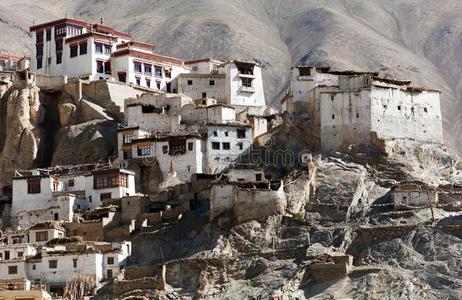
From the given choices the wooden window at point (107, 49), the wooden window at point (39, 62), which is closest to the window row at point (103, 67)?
the wooden window at point (107, 49)

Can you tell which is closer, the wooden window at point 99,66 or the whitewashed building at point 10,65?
the wooden window at point 99,66

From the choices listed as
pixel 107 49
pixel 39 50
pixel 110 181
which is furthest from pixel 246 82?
pixel 39 50

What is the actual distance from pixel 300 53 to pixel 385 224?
9065 cm

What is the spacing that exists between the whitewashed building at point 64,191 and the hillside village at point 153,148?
0.09 metres

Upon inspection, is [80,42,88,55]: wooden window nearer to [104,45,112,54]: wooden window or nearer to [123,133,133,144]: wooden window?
[104,45,112,54]: wooden window

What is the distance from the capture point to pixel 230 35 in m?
167

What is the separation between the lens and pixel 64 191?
89.1 m

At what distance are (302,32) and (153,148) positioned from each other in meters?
91.5

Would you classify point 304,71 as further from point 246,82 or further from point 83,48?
point 83,48

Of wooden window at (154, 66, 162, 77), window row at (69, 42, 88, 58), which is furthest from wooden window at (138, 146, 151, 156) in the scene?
window row at (69, 42, 88, 58)

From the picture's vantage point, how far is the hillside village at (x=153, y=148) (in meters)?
79.8

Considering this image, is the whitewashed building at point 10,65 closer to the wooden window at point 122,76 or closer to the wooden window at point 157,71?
the wooden window at point 122,76

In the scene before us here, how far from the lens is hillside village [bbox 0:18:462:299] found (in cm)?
7981

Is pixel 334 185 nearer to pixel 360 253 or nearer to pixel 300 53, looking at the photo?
pixel 360 253
